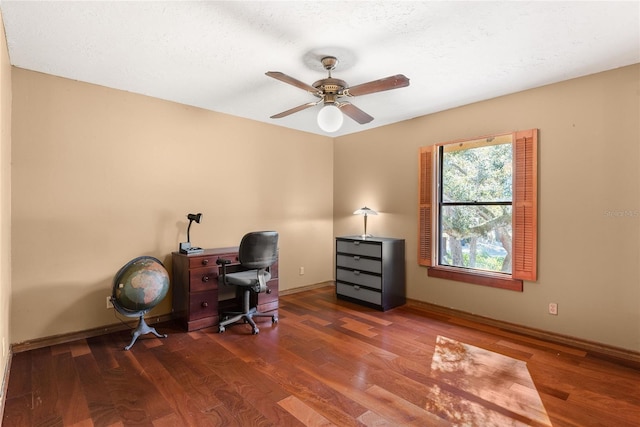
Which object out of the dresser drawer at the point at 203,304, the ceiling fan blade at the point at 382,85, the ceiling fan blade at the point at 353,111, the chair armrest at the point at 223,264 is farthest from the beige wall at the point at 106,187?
A: the ceiling fan blade at the point at 382,85

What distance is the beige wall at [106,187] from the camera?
2.94 meters

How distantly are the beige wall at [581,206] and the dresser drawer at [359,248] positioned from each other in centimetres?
98

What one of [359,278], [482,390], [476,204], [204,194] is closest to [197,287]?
[204,194]

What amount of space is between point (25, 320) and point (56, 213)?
978 mm

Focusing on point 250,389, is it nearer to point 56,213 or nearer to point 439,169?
point 56,213

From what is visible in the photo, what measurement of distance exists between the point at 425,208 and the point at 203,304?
2.90 meters

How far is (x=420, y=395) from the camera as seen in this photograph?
2225 millimetres

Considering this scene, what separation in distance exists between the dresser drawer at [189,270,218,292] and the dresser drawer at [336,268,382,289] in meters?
1.81

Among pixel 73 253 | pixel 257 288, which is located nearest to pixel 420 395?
pixel 257 288

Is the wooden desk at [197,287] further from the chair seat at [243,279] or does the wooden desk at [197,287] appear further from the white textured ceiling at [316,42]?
the white textured ceiling at [316,42]

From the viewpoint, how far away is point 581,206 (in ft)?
10.0

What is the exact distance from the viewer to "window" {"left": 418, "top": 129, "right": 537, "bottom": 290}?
3.38 metres

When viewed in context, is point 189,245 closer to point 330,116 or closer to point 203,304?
point 203,304

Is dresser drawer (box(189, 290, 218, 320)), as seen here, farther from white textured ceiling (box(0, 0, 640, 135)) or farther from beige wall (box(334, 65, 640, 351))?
beige wall (box(334, 65, 640, 351))
